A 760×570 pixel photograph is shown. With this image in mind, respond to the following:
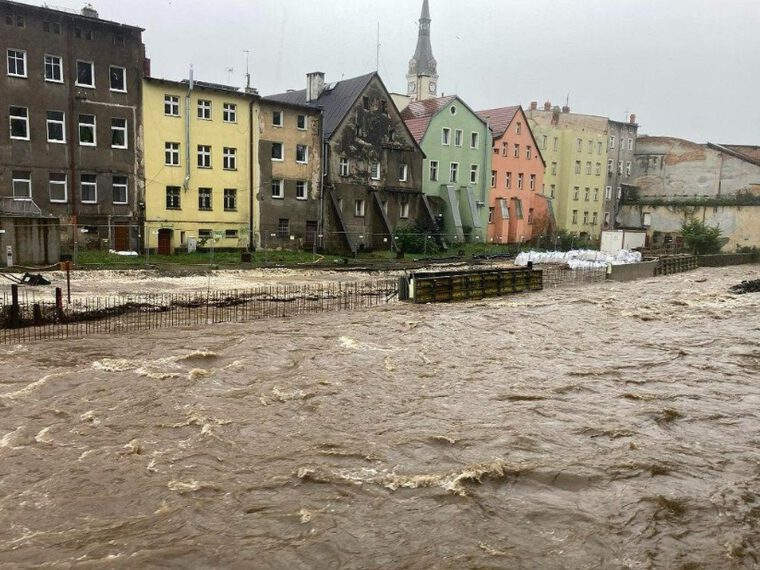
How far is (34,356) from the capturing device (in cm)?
1499

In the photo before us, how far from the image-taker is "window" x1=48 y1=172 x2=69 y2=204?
33.8m

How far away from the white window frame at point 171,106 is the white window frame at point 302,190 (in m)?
8.84

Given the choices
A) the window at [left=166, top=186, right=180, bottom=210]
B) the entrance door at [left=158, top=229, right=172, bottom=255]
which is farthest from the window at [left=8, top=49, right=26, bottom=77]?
the entrance door at [left=158, top=229, right=172, bottom=255]

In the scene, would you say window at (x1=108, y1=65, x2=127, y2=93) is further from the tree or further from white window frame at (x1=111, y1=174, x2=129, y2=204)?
the tree

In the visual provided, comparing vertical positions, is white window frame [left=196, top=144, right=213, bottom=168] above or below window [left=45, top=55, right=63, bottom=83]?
below

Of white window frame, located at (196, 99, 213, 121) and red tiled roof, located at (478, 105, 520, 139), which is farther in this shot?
red tiled roof, located at (478, 105, 520, 139)

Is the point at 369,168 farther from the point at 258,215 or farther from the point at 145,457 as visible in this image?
the point at 145,457

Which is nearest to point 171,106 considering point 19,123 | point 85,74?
point 85,74

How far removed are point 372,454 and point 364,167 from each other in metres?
38.5

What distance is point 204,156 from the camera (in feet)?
128

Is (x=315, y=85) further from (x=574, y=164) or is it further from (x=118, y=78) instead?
(x=574, y=164)

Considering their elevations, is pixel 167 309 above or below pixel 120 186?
below

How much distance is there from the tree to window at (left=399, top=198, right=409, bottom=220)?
77.8ft

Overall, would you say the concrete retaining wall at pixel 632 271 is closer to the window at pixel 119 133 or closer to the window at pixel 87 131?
the window at pixel 119 133
